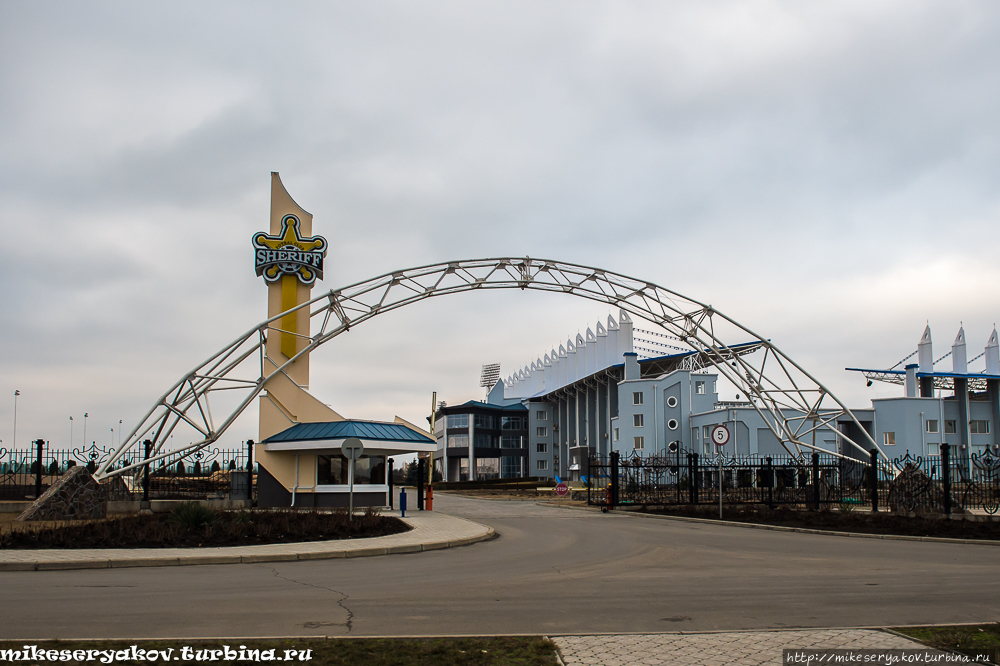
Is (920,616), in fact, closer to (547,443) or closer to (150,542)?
(150,542)

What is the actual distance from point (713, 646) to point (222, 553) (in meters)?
10.8

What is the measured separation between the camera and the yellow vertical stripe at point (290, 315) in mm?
31891

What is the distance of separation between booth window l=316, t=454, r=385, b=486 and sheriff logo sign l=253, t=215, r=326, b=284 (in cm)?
753

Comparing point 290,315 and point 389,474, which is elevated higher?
point 290,315

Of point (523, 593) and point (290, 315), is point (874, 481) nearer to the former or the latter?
point (523, 593)

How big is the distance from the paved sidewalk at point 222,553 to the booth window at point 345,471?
12076 millimetres

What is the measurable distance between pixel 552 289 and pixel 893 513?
49.9 feet

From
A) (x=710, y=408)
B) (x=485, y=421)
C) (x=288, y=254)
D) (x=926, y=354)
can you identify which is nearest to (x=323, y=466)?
(x=288, y=254)

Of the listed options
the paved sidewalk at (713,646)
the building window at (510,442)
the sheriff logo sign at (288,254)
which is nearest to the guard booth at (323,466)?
the sheriff logo sign at (288,254)

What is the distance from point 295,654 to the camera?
21.6 ft

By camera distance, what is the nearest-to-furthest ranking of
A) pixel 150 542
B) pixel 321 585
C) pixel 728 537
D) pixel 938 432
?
pixel 321 585
pixel 150 542
pixel 728 537
pixel 938 432

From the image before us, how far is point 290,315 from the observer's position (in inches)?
1257

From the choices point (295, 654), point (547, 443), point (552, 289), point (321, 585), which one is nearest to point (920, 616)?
point (295, 654)

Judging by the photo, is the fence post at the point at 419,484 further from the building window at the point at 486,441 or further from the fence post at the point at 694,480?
the building window at the point at 486,441
